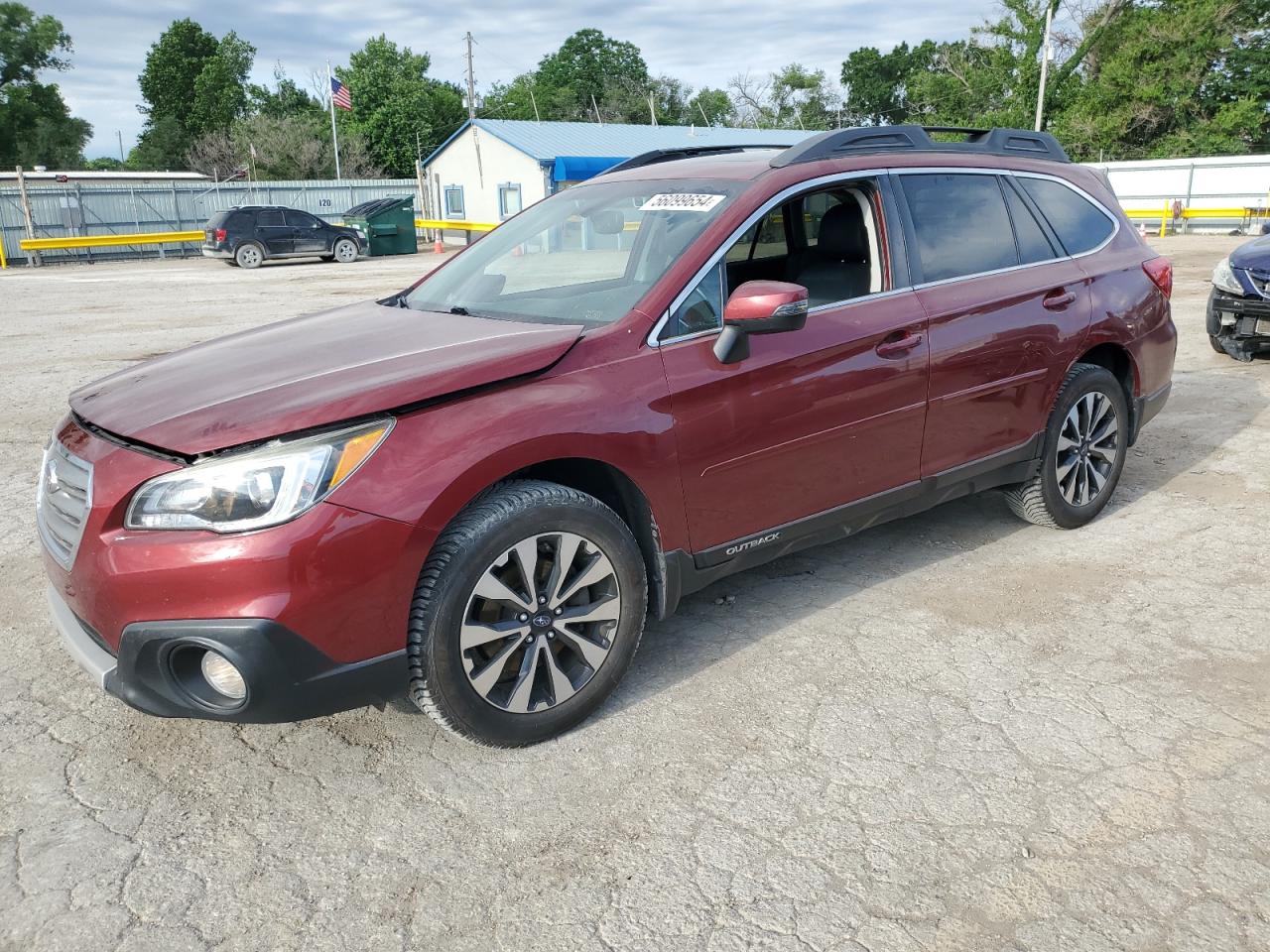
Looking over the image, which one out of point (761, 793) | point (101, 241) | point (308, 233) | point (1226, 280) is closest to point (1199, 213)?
point (1226, 280)

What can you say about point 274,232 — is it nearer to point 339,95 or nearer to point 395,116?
point 339,95

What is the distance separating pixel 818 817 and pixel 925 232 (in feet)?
7.95

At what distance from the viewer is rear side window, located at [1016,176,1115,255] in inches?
180

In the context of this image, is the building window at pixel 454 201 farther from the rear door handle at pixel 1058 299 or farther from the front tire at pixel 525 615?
the front tire at pixel 525 615

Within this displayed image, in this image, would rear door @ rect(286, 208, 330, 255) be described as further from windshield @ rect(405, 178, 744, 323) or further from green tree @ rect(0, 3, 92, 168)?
green tree @ rect(0, 3, 92, 168)

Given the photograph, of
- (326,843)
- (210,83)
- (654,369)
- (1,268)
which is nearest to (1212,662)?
(654,369)

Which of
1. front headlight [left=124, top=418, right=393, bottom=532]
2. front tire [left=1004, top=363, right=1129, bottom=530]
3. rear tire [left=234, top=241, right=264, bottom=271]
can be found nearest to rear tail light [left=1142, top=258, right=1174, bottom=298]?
front tire [left=1004, top=363, right=1129, bottom=530]

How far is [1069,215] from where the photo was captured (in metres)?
4.68

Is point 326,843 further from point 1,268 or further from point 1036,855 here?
point 1,268

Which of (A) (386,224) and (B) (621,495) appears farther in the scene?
(A) (386,224)

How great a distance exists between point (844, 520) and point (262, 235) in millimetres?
24437

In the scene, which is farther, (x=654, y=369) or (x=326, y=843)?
(x=654, y=369)

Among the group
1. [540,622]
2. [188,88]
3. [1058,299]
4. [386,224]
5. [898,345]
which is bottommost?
[540,622]

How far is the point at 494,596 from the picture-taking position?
282 centimetres
